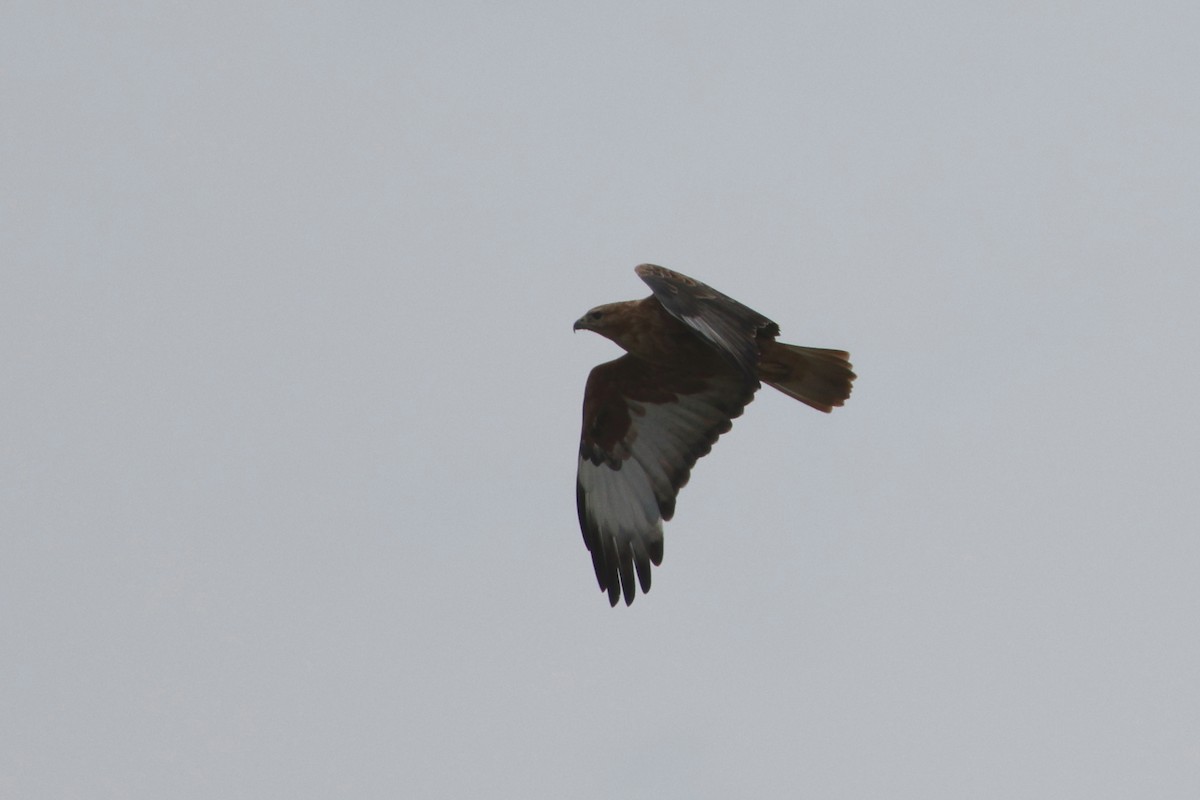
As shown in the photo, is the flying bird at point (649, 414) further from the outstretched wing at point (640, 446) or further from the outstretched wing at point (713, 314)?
the outstretched wing at point (713, 314)

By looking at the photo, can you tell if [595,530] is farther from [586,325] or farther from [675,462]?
[586,325]

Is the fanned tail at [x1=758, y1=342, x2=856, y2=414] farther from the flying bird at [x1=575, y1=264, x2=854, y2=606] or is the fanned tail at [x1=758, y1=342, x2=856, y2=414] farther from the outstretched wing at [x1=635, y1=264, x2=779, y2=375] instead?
the outstretched wing at [x1=635, y1=264, x2=779, y2=375]

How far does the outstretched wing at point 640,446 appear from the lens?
11594 mm

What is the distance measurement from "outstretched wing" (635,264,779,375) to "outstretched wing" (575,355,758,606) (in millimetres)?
1175

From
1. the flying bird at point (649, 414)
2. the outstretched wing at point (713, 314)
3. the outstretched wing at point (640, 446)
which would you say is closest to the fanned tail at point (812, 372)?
the flying bird at point (649, 414)

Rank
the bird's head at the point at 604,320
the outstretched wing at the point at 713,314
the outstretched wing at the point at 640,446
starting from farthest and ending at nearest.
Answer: the outstretched wing at the point at 640,446 → the bird's head at the point at 604,320 → the outstretched wing at the point at 713,314

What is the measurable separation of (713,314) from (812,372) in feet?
4.75

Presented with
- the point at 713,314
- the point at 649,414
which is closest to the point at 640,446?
the point at 649,414

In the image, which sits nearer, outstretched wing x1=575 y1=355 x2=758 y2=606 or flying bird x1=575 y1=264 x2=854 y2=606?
flying bird x1=575 y1=264 x2=854 y2=606

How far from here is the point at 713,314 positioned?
391 inches

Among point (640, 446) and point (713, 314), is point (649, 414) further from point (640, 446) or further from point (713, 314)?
point (713, 314)

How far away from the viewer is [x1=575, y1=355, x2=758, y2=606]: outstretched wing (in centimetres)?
1159

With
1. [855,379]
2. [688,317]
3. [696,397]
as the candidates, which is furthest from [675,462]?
[688,317]

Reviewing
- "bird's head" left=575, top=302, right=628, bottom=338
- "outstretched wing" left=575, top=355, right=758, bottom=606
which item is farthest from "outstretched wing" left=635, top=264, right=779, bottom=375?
"outstretched wing" left=575, top=355, right=758, bottom=606
